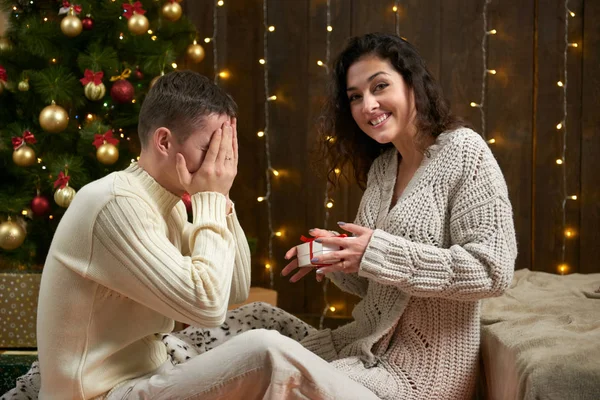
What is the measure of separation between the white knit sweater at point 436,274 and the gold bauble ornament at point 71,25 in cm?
176

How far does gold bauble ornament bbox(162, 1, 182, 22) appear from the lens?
3.12 metres

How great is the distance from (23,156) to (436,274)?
1.96m

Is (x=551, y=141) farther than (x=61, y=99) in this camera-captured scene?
Yes

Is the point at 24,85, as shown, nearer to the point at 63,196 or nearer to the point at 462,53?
the point at 63,196

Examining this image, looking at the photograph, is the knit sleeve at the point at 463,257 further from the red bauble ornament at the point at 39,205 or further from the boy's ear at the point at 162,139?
the red bauble ornament at the point at 39,205

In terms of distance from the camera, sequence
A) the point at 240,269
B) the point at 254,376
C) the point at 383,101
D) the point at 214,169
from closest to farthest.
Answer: the point at 254,376, the point at 214,169, the point at 240,269, the point at 383,101

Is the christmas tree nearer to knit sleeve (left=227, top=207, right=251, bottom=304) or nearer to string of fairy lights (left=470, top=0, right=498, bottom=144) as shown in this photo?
knit sleeve (left=227, top=207, right=251, bottom=304)

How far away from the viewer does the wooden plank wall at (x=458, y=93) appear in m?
3.49

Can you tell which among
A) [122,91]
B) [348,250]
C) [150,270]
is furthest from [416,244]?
[122,91]

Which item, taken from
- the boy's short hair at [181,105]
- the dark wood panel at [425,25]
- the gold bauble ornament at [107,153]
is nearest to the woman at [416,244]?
the boy's short hair at [181,105]

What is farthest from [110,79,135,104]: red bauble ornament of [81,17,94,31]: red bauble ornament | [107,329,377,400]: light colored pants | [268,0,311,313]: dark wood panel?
[107,329,377,400]: light colored pants

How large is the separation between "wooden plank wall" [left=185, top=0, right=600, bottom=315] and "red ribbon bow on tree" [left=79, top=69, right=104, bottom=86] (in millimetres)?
923

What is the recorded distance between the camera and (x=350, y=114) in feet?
6.98

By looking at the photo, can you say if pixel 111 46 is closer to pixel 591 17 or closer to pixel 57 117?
pixel 57 117
